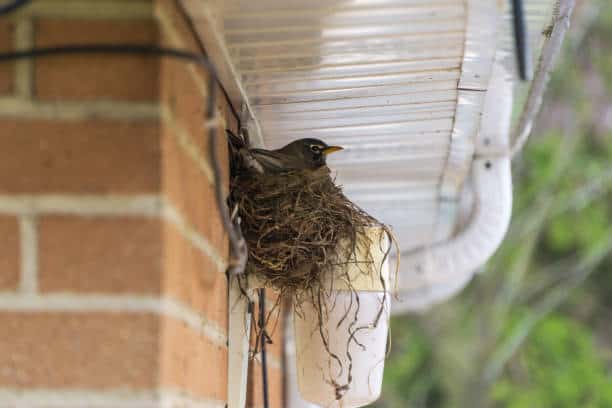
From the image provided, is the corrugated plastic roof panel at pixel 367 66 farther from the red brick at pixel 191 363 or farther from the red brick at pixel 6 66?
the red brick at pixel 191 363

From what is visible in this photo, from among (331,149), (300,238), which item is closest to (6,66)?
(300,238)

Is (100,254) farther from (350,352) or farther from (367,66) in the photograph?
(350,352)

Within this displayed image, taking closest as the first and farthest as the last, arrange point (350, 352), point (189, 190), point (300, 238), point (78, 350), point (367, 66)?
point (78, 350), point (189, 190), point (367, 66), point (350, 352), point (300, 238)

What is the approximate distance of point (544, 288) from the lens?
993cm

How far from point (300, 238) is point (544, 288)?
804 cm

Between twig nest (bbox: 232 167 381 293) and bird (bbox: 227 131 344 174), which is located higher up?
bird (bbox: 227 131 344 174)

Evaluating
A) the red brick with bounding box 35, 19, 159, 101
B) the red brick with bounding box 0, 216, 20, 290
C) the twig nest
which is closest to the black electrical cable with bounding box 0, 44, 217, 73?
the red brick with bounding box 35, 19, 159, 101

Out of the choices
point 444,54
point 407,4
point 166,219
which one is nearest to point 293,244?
point 444,54

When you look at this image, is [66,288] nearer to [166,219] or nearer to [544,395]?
[166,219]

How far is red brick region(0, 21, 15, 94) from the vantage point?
52.4 inches

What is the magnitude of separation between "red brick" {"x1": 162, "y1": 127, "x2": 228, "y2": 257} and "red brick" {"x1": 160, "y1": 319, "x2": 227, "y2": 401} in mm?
181

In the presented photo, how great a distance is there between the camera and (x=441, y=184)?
10.3ft

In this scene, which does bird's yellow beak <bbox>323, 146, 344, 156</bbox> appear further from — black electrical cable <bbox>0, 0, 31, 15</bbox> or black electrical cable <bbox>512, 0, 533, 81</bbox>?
black electrical cable <bbox>0, 0, 31, 15</bbox>

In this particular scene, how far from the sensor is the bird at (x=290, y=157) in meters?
2.49
